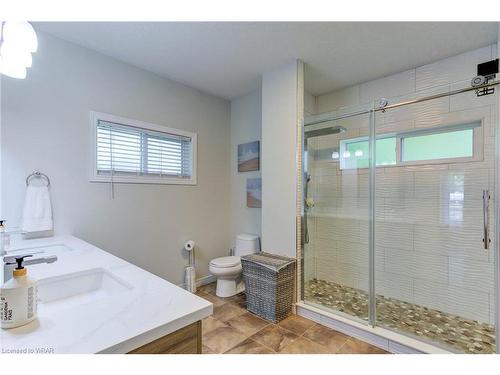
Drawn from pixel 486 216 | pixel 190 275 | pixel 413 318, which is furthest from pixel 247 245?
pixel 486 216

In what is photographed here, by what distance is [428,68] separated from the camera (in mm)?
2367

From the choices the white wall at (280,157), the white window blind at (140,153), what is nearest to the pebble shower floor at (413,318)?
the white wall at (280,157)

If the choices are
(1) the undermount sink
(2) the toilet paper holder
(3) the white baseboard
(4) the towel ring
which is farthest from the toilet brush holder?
(1) the undermount sink

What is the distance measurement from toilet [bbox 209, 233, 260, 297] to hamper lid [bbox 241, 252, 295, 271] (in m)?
0.31

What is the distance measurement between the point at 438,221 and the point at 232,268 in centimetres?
210

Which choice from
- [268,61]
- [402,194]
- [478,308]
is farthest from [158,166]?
[478,308]

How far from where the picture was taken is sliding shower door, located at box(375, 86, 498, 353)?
6.54ft

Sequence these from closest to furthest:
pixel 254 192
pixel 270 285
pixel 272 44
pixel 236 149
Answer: pixel 272 44
pixel 270 285
pixel 254 192
pixel 236 149

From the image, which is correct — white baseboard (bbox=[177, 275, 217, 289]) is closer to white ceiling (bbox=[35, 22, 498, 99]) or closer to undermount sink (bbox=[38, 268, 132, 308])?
undermount sink (bbox=[38, 268, 132, 308])

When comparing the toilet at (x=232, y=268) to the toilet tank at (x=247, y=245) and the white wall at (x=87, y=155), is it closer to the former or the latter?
the toilet tank at (x=247, y=245)

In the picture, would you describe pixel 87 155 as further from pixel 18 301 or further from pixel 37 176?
pixel 18 301

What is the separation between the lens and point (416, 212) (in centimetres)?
241
